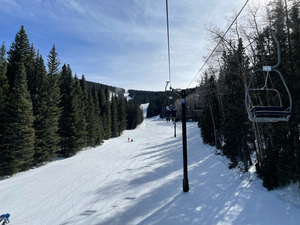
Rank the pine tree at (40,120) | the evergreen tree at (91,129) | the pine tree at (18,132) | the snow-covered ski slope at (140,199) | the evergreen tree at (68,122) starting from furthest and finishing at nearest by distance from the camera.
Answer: the evergreen tree at (91,129) → the evergreen tree at (68,122) → the pine tree at (40,120) → the pine tree at (18,132) → the snow-covered ski slope at (140,199)

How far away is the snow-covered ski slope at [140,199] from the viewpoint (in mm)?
7141

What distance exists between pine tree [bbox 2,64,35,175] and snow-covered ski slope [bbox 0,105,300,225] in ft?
4.54

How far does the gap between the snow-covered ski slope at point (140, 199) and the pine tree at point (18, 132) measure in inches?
54.5

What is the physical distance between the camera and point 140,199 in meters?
9.15

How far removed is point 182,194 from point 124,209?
3.46 meters

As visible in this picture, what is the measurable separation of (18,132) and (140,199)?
1339cm

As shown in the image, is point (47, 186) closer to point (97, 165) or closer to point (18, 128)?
point (97, 165)

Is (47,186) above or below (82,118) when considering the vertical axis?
below

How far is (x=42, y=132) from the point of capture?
18.2m

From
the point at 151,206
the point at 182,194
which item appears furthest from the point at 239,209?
the point at 151,206

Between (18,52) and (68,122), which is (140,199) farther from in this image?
(18,52)

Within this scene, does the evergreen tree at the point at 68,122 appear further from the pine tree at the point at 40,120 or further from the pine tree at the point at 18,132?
the pine tree at the point at 18,132

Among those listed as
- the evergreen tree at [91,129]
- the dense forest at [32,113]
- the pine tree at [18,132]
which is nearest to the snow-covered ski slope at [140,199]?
the pine tree at [18,132]

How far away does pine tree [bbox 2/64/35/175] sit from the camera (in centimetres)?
1423
